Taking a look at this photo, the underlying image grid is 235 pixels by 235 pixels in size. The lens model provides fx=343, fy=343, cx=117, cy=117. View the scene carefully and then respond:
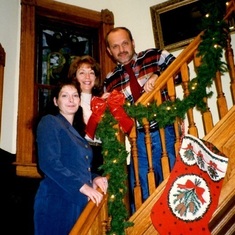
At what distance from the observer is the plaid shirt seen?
127 inches

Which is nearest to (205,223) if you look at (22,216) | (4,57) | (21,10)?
(22,216)

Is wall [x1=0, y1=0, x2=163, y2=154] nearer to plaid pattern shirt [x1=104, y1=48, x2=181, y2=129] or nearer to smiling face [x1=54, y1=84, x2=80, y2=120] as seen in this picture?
plaid pattern shirt [x1=104, y1=48, x2=181, y2=129]

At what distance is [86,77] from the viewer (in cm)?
301

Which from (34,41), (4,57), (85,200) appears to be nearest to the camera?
(85,200)

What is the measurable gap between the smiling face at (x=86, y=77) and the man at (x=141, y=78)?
332 millimetres

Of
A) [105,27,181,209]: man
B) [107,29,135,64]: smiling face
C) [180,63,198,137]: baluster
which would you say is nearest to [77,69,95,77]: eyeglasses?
[105,27,181,209]: man

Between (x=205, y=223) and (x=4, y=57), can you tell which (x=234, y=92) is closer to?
(x=205, y=223)

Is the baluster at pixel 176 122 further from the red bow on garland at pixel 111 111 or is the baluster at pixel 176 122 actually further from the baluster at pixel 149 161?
the red bow on garland at pixel 111 111

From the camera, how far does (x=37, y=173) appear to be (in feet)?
12.1

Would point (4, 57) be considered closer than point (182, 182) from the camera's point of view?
No

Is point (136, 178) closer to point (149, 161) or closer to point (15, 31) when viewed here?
point (149, 161)

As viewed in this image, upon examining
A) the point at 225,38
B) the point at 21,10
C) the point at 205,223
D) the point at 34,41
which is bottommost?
the point at 205,223

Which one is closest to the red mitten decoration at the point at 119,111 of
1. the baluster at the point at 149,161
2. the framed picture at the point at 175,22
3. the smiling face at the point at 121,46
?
the baluster at the point at 149,161

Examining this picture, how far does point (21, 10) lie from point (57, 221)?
3274 mm
